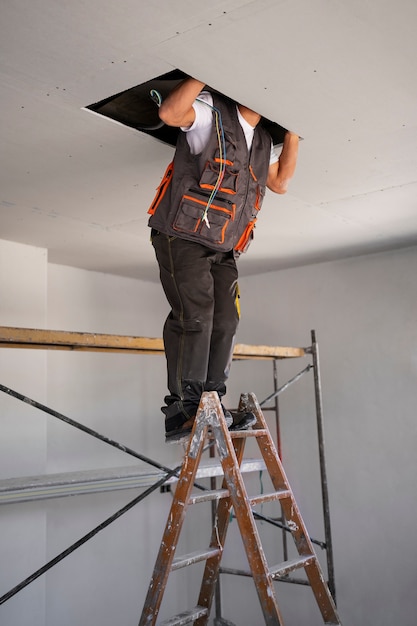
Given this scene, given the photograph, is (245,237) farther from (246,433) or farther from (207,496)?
(207,496)

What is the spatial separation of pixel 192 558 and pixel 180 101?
64.0 inches

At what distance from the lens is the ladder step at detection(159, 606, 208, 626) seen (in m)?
2.20

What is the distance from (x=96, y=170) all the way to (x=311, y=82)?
1.11 m

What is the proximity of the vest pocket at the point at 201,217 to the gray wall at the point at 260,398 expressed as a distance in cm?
207

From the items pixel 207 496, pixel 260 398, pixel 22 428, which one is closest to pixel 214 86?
pixel 207 496

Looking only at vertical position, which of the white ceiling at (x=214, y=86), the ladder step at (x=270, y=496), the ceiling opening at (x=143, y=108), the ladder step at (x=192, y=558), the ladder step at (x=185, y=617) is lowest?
the ladder step at (x=185, y=617)

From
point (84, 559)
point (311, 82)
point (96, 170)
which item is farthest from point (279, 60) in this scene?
point (84, 559)

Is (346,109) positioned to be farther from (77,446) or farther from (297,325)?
(77,446)

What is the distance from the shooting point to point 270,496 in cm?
241

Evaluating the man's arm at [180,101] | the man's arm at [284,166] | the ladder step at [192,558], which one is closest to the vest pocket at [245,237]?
the man's arm at [284,166]

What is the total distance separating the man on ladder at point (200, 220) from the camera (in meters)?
2.22

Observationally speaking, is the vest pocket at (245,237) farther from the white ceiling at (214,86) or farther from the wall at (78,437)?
the wall at (78,437)

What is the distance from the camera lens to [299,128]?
2467mm

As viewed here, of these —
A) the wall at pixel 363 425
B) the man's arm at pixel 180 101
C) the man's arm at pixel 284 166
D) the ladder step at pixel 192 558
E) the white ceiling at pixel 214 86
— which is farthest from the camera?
the wall at pixel 363 425
